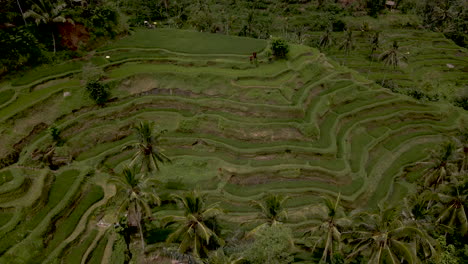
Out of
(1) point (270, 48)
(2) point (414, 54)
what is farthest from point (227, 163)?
(2) point (414, 54)

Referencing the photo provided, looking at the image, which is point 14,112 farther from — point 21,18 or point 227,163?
point 227,163

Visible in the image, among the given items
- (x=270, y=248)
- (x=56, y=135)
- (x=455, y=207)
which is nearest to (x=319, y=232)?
(x=270, y=248)

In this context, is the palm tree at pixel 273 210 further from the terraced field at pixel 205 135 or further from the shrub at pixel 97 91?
the shrub at pixel 97 91

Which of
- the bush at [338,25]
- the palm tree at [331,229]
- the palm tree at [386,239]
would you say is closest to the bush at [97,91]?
the palm tree at [331,229]

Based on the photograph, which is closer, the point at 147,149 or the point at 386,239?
the point at 386,239

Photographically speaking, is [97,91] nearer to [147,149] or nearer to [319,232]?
[147,149]

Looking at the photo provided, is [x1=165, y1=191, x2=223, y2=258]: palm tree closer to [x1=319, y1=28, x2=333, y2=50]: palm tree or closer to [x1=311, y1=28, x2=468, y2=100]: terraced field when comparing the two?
[x1=311, y1=28, x2=468, y2=100]: terraced field

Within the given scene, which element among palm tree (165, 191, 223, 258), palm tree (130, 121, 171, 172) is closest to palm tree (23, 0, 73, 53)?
palm tree (130, 121, 171, 172)
